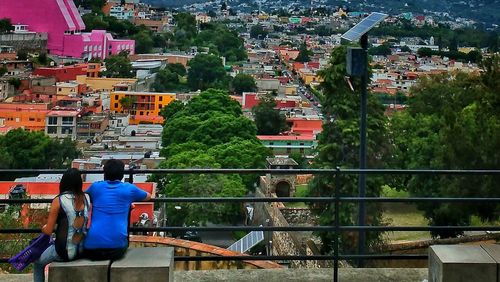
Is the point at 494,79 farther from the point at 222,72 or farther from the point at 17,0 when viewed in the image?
the point at 17,0

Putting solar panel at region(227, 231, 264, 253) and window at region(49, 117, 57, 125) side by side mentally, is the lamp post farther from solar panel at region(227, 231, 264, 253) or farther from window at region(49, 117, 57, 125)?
window at region(49, 117, 57, 125)

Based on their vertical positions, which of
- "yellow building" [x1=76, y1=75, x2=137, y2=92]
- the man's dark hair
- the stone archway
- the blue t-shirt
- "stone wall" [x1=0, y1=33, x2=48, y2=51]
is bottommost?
the stone archway

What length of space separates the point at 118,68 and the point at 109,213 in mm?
41573

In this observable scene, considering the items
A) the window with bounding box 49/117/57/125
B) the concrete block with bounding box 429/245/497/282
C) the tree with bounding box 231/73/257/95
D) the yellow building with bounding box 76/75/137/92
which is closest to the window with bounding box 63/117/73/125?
the window with bounding box 49/117/57/125

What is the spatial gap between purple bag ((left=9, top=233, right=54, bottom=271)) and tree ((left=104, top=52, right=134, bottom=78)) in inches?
1606

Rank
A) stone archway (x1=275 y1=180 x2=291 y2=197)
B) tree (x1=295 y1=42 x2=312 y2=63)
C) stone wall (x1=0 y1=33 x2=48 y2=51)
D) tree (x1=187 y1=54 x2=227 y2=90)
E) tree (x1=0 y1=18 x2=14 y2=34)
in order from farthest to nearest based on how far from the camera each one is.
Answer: tree (x1=295 y1=42 x2=312 y2=63), tree (x1=0 y1=18 x2=14 y2=34), stone wall (x1=0 y1=33 x2=48 y2=51), tree (x1=187 y1=54 x2=227 y2=90), stone archway (x1=275 y1=180 x2=291 y2=197)

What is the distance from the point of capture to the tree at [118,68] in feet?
140

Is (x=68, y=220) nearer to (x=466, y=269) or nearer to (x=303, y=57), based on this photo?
→ (x=466, y=269)

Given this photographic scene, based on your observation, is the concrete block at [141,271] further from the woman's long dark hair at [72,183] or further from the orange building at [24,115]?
the orange building at [24,115]

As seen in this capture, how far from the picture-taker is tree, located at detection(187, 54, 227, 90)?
1683 inches

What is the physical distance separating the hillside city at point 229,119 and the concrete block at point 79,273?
116 cm

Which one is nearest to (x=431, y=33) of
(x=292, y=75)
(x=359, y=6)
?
(x=292, y=75)

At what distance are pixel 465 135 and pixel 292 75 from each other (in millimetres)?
51904

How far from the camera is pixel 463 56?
218 ft
